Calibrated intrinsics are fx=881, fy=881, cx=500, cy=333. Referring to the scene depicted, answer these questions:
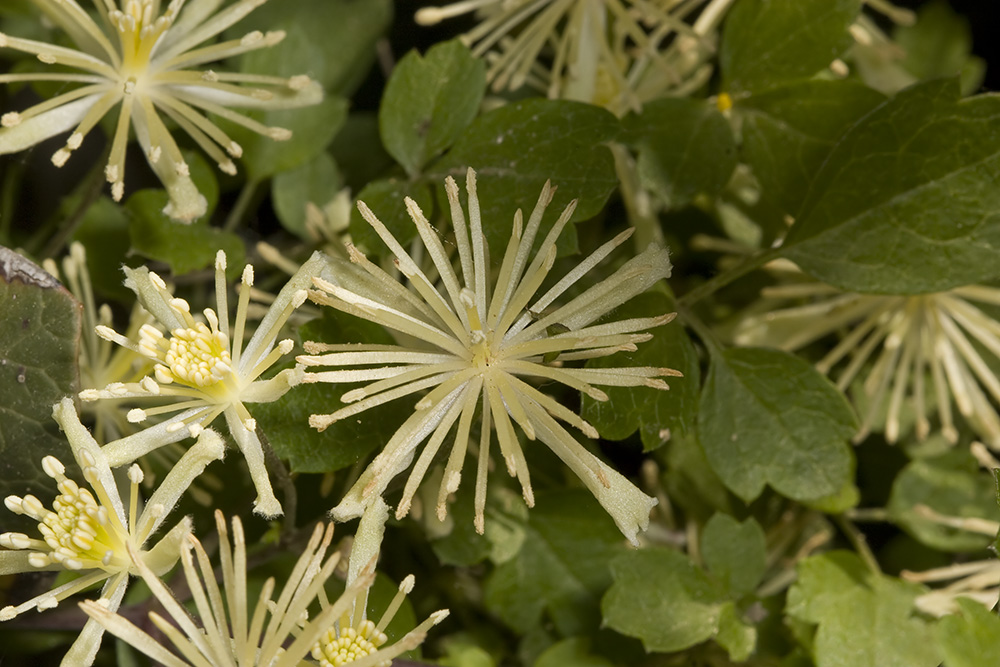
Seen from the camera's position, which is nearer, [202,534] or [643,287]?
[643,287]

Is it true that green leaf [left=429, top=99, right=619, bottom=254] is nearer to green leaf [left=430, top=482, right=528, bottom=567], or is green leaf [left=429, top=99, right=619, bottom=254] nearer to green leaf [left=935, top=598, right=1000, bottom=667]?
green leaf [left=430, top=482, right=528, bottom=567]

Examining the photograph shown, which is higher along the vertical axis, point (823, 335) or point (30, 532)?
point (30, 532)

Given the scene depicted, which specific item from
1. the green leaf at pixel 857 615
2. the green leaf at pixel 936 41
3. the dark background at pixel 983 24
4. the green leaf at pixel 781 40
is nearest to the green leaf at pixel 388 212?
the green leaf at pixel 781 40

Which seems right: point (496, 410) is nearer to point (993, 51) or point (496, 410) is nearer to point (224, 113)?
point (224, 113)

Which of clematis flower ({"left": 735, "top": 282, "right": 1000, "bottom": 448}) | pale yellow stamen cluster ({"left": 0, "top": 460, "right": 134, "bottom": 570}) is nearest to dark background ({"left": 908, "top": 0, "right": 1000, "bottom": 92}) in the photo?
clematis flower ({"left": 735, "top": 282, "right": 1000, "bottom": 448})

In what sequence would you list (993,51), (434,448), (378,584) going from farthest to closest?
(993,51) < (378,584) < (434,448)

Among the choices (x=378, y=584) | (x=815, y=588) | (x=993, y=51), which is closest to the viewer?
(x=378, y=584)

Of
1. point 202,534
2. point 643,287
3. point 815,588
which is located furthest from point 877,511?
point 202,534

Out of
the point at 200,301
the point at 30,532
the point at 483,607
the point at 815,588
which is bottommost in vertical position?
the point at 815,588
